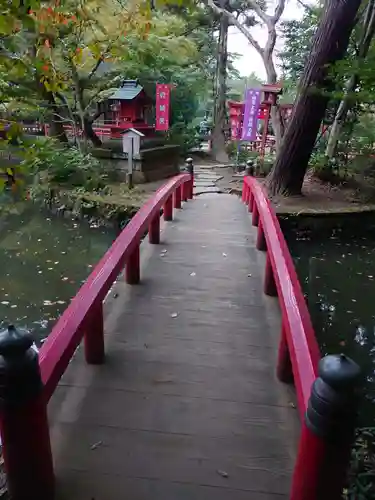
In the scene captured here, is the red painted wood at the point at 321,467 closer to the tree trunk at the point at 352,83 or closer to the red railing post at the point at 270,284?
the red railing post at the point at 270,284

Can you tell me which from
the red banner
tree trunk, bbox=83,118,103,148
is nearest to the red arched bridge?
tree trunk, bbox=83,118,103,148

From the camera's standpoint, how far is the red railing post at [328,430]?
140 centimetres

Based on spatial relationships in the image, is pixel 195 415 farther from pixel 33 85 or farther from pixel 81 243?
pixel 33 85

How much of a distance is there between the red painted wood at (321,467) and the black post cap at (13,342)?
102 centimetres

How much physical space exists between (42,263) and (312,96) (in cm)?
667

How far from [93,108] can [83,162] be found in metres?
3.30

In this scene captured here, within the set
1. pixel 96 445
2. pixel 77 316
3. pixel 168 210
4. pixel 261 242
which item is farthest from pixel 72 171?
pixel 96 445

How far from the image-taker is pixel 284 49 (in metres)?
22.0

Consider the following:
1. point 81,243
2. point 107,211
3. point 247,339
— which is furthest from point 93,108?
point 247,339

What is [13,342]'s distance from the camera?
1534mm

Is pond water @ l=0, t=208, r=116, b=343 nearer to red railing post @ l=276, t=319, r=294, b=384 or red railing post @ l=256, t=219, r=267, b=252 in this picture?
red railing post @ l=256, t=219, r=267, b=252

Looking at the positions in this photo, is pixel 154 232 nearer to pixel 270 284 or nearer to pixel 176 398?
pixel 270 284

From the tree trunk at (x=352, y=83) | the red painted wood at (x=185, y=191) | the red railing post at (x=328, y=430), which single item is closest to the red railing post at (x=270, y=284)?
the red railing post at (x=328, y=430)

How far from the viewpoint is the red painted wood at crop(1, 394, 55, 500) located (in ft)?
5.35
